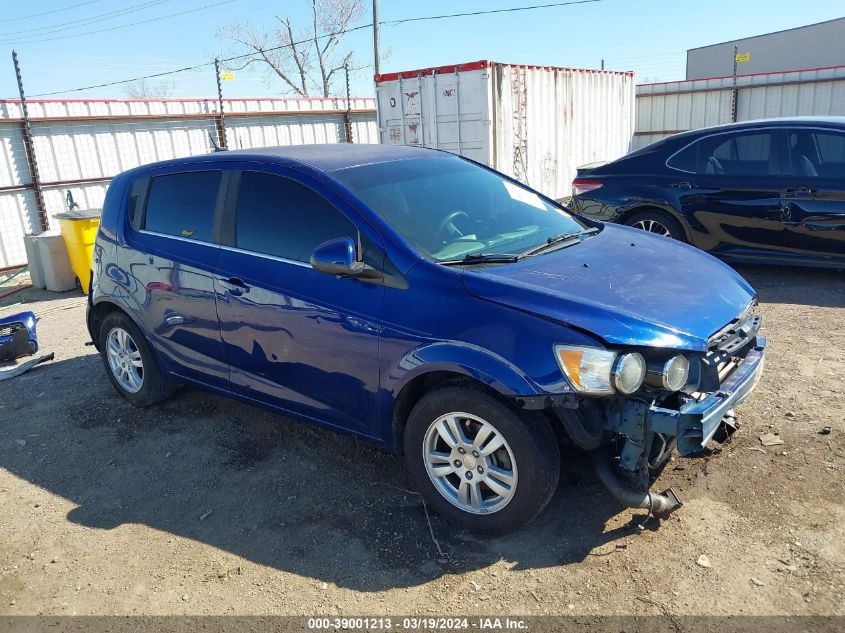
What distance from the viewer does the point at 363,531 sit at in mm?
3479

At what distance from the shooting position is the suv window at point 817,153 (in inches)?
264

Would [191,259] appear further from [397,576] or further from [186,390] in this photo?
[397,576]

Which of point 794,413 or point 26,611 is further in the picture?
point 794,413

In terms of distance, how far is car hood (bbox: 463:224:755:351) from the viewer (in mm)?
3006

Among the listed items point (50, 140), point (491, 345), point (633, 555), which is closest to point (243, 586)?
point (491, 345)

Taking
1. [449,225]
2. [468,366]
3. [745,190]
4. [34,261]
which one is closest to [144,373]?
[449,225]

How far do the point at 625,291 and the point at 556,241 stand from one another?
0.79 metres

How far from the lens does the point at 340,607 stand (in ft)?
9.72

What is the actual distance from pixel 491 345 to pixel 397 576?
1.13 metres

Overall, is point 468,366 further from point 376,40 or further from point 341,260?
point 376,40

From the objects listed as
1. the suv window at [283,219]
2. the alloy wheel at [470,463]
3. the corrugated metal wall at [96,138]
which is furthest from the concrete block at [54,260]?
the alloy wheel at [470,463]

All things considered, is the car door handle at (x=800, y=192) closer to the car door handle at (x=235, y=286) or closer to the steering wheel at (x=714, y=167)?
the steering wheel at (x=714, y=167)

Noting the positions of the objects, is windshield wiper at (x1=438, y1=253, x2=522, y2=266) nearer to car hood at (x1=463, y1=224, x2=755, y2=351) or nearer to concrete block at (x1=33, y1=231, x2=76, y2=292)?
car hood at (x1=463, y1=224, x2=755, y2=351)

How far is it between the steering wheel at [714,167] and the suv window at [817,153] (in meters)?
0.65
